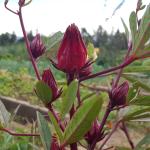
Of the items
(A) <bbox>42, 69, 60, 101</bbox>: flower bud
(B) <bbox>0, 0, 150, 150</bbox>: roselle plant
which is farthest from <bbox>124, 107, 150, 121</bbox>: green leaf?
(A) <bbox>42, 69, 60, 101</bbox>: flower bud

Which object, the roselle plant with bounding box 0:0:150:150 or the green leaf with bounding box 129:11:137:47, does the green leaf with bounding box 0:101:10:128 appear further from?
the green leaf with bounding box 129:11:137:47

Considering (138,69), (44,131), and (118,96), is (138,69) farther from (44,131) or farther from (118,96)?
(44,131)

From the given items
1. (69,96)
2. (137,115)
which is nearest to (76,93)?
(69,96)

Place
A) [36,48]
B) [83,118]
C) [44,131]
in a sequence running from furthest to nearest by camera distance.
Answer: [36,48], [44,131], [83,118]

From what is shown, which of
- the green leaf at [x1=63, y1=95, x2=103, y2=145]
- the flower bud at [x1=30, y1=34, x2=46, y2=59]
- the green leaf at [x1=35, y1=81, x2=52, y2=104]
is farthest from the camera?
the flower bud at [x1=30, y1=34, x2=46, y2=59]

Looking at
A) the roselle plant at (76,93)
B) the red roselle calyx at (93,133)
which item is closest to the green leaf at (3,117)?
the roselle plant at (76,93)

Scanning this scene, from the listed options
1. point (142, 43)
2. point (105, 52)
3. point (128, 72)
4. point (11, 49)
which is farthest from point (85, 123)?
point (11, 49)
